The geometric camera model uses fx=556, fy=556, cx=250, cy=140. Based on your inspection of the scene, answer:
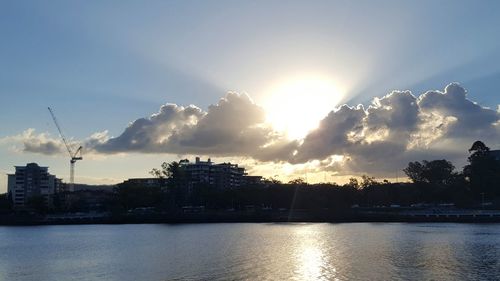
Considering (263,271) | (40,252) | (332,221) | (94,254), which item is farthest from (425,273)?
(332,221)

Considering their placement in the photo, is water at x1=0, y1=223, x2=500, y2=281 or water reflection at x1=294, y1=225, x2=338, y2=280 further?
water at x1=0, y1=223, x2=500, y2=281

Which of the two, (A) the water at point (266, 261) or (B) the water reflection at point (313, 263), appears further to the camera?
(A) the water at point (266, 261)

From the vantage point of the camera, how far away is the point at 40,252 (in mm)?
85375

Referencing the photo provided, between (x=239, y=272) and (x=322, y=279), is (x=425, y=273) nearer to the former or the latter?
(x=322, y=279)

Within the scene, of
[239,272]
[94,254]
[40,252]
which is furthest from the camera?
[40,252]

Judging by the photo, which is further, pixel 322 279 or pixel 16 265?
pixel 16 265

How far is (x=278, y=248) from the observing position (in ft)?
270

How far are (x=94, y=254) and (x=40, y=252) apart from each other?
12.0 meters

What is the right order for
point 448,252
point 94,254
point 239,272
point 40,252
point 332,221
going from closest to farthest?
point 239,272 → point 448,252 → point 94,254 → point 40,252 → point 332,221

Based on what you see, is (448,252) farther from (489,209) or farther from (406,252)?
(489,209)

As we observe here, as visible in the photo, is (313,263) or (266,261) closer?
(313,263)

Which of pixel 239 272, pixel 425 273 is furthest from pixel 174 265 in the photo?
pixel 425 273

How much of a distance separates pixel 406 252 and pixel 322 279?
25.8m

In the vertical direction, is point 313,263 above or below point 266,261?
below
